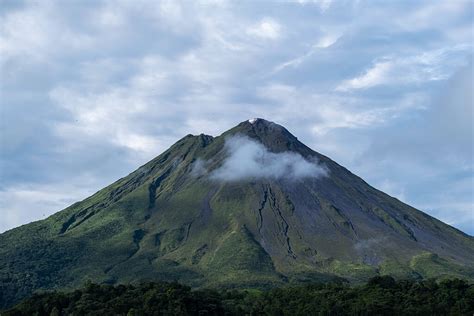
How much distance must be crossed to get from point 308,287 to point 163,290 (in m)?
40.2

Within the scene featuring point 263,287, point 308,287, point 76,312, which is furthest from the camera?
point 263,287

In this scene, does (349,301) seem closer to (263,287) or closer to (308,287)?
(308,287)

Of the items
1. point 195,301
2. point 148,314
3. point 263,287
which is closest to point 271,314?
point 195,301

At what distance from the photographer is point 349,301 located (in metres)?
133

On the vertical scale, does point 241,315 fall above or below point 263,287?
below

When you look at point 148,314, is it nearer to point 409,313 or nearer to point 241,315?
point 241,315

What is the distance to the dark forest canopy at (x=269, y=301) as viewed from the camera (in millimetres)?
115750

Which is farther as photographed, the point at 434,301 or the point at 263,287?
the point at 263,287

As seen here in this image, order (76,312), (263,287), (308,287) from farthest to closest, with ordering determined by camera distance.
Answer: (263,287), (308,287), (76,312)

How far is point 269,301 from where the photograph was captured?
144 metres

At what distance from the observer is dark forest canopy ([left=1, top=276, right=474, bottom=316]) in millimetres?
115750

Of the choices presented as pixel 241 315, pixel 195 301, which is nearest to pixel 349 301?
pixel 241 315

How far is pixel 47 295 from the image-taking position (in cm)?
12250

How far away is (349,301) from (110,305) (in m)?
40.1
